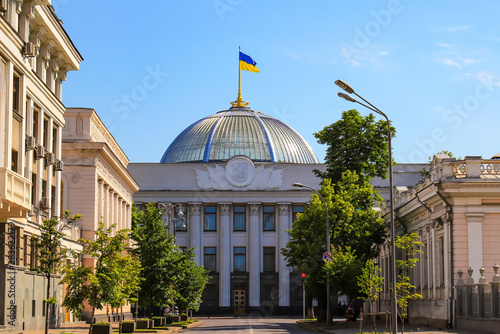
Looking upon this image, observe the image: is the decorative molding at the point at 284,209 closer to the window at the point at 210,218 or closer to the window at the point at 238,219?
the window at the point at 238,219

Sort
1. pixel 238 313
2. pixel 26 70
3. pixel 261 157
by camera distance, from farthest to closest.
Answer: pixel 261 157 → pixel 238 313 → pixel 26 70

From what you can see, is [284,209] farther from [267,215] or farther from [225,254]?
[225,254]

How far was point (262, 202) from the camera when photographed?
99812 millimetres

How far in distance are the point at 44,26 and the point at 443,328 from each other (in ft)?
79.2

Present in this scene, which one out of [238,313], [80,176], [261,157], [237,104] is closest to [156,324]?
[80,176]

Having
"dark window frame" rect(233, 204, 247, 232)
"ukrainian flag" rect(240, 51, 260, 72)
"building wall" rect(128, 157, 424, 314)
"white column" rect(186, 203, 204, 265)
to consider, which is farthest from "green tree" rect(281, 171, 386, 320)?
"ukrainian flag" rect(240, 51, 260, 72)

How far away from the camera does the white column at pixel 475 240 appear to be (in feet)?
141

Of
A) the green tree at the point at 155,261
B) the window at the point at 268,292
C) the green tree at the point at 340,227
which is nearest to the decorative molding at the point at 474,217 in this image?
the green tree at the point at 340,227

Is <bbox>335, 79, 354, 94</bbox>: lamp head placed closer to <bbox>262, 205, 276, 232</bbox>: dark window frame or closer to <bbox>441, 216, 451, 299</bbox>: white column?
<bbox>441, 216, 451, 299</bbox>: white column

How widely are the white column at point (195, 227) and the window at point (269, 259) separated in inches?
288

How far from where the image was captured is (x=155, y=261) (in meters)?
50.5

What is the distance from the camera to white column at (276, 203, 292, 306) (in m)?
97.8

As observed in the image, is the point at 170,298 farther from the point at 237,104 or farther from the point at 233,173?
the point at 237,104

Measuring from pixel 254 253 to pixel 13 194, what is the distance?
234 feet
